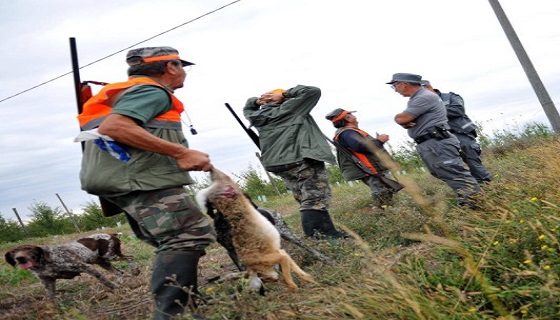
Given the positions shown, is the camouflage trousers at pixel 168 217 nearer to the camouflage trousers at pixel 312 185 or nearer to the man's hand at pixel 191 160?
the man's hand at pixel 191 160

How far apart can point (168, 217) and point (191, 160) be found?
34 cm

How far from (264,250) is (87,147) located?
1282mm

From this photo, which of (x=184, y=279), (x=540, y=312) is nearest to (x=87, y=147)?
(x=184, y=279)

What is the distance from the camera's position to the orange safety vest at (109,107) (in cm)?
288

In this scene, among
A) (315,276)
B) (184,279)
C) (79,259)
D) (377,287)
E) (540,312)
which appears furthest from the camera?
(79,259)

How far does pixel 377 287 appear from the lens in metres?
2.48

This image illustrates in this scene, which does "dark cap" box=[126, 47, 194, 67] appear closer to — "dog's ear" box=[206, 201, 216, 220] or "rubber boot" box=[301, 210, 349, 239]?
"dog's ear" box=[206, 201, 216, 220]

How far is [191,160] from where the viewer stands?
9.09 ft

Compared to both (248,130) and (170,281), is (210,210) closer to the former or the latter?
(170,281)

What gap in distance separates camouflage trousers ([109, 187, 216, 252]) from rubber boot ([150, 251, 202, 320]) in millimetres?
49

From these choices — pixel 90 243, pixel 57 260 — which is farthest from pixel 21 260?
pixel 90 243

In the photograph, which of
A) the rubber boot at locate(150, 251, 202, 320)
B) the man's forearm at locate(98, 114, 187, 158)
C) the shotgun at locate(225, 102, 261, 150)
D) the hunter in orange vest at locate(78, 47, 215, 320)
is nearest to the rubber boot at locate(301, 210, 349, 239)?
the shotgun at locate(225, 102, 261, 150)

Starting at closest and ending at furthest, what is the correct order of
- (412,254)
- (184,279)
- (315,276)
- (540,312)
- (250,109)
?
(540,312), (184,279), (412,254), (315,276), (250,109)

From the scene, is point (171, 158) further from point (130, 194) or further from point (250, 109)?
point (250, 109)
